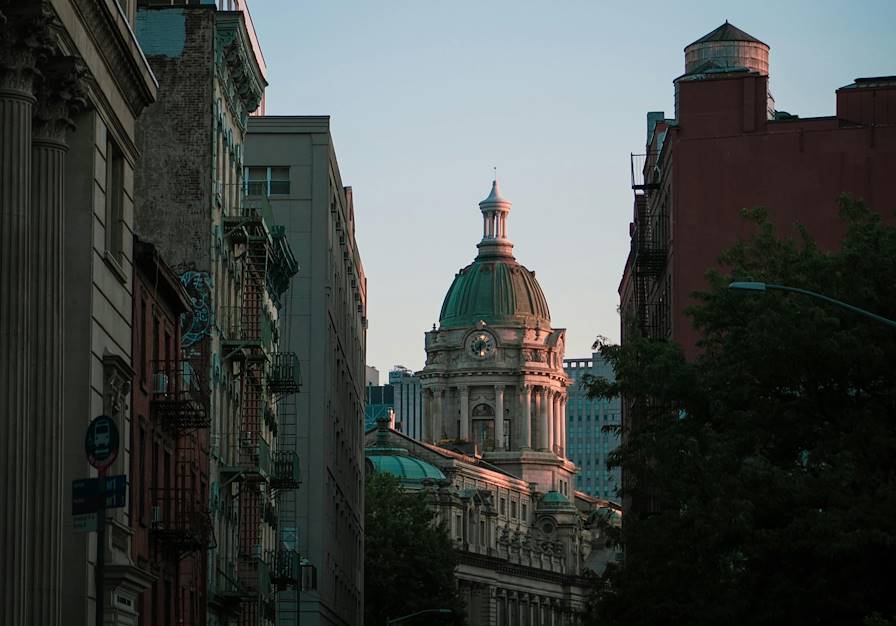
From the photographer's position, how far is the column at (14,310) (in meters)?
27.8

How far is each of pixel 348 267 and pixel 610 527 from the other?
1722 inches

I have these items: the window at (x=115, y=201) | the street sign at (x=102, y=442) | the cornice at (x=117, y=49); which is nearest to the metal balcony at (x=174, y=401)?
the window at (x=115, y=201)

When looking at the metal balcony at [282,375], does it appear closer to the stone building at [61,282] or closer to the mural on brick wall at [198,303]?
the mural on brick wall at [198,303]

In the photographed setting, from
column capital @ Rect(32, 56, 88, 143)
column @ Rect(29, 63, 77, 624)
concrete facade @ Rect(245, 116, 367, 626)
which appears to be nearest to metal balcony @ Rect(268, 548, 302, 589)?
concrete facade @ Rect(245, 116, 367, 626)

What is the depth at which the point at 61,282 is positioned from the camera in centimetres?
2994

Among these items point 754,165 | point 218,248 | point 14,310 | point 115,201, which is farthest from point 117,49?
point 754,165

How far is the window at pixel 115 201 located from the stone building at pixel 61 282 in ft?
0.07

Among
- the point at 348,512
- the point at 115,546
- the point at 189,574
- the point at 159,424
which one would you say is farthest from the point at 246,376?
the point at 348,512

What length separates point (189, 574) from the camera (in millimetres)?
48531

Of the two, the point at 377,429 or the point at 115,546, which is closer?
the point at 115,546

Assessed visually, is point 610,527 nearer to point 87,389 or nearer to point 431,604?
point 87,389

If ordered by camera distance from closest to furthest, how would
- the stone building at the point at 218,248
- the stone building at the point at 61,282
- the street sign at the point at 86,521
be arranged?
the street sign at the point at 86,521, the stone building at the point at 61,282, the stone building at the point at 218,248

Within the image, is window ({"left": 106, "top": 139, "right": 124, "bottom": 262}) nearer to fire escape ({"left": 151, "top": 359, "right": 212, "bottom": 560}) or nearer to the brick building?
fire escape ({"left": 151, "top": 359, "right": 212, "bottom": 560})

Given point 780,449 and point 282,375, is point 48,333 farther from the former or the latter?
point 282,375
